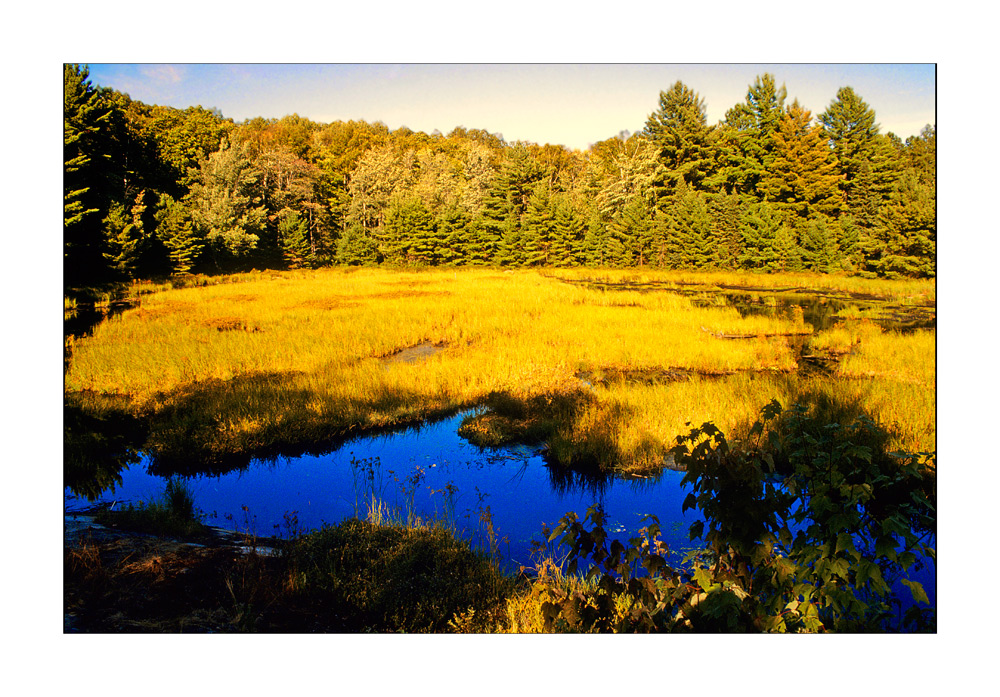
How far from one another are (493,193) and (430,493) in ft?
7.92

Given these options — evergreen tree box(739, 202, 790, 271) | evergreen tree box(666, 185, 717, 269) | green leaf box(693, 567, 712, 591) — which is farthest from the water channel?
green leaf box(693, 567, 712, 591)

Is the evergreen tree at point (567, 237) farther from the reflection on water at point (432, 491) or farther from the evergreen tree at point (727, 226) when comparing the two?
the reflection on water at point (432, 491)

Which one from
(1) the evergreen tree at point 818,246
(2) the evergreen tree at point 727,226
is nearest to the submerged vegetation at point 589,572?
(1) the evergreen tree at point 818,246

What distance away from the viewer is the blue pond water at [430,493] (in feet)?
13.5

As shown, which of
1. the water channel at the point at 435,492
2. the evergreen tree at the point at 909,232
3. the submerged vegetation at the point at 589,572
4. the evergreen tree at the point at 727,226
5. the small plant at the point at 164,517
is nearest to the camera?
the submerged vegetation at the point at 589,572

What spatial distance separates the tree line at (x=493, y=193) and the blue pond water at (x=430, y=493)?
1500 millimetres

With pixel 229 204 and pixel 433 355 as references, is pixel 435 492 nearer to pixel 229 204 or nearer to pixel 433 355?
pixel 433 355

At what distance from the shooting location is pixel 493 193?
491 cm

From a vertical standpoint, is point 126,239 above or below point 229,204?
below

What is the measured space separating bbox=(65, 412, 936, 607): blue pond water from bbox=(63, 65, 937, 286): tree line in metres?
1.50

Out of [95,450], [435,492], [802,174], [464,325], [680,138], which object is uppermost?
[680,138]

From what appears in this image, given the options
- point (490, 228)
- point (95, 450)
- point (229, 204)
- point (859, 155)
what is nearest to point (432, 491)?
point (490, 228)

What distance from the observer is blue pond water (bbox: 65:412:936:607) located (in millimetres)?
4109
